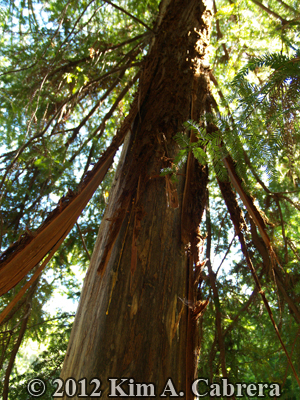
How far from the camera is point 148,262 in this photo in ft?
4.16

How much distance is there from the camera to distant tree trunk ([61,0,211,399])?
1064 mm

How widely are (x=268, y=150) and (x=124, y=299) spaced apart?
2.81 ft

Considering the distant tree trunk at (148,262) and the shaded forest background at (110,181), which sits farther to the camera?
the shaded forest background at (110,181)

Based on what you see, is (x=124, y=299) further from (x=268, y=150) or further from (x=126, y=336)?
(x=268, y=150)

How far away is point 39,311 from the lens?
128 inches

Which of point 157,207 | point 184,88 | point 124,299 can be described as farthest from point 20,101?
point 124,299

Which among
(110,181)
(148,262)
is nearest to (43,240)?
(148,262)

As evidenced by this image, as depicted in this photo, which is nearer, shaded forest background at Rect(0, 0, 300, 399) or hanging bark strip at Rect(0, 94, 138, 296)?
hanging bark strip at Rect(0, 94, 138, 296)

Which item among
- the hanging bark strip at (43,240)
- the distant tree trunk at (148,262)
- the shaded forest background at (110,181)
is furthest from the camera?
the shaded forest background at (110,181)

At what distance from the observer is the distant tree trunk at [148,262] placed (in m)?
1.06

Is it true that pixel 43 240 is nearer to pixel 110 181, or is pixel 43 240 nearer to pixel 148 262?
pixel 148 262

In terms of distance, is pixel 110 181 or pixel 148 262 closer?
pixel 148 262

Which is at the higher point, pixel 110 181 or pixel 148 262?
pixel 110 181

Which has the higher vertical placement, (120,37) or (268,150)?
(120,37)
